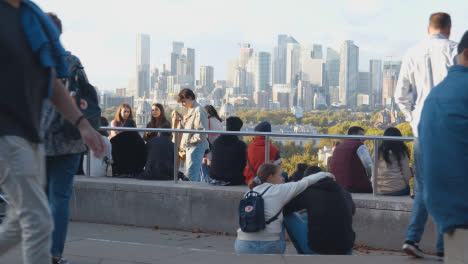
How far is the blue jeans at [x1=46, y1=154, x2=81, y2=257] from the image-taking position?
15.0 feet

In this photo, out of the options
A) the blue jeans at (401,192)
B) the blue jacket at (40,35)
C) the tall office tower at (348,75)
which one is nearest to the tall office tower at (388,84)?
the tall office tower at (348,75)

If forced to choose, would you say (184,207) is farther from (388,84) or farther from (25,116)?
(388,84)

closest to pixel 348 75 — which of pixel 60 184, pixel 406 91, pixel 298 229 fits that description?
pixel 298 229

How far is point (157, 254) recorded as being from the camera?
539cm

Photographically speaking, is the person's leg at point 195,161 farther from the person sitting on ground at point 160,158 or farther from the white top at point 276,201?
the white top at point 276,201

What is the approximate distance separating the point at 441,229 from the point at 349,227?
2994mm

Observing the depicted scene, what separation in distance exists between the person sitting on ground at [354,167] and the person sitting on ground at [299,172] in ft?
1.11

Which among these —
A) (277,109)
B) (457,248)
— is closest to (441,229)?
(457,248)

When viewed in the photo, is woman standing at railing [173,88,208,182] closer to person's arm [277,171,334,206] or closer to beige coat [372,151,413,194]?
beige coat [372,151,413,194]

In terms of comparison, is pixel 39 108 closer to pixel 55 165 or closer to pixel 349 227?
pixel 55 165

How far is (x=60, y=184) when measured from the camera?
15.1 ft

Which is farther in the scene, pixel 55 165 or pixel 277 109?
pixel 277 109

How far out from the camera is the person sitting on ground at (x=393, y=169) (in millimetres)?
7918

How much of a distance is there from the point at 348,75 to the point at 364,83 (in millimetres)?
9763
